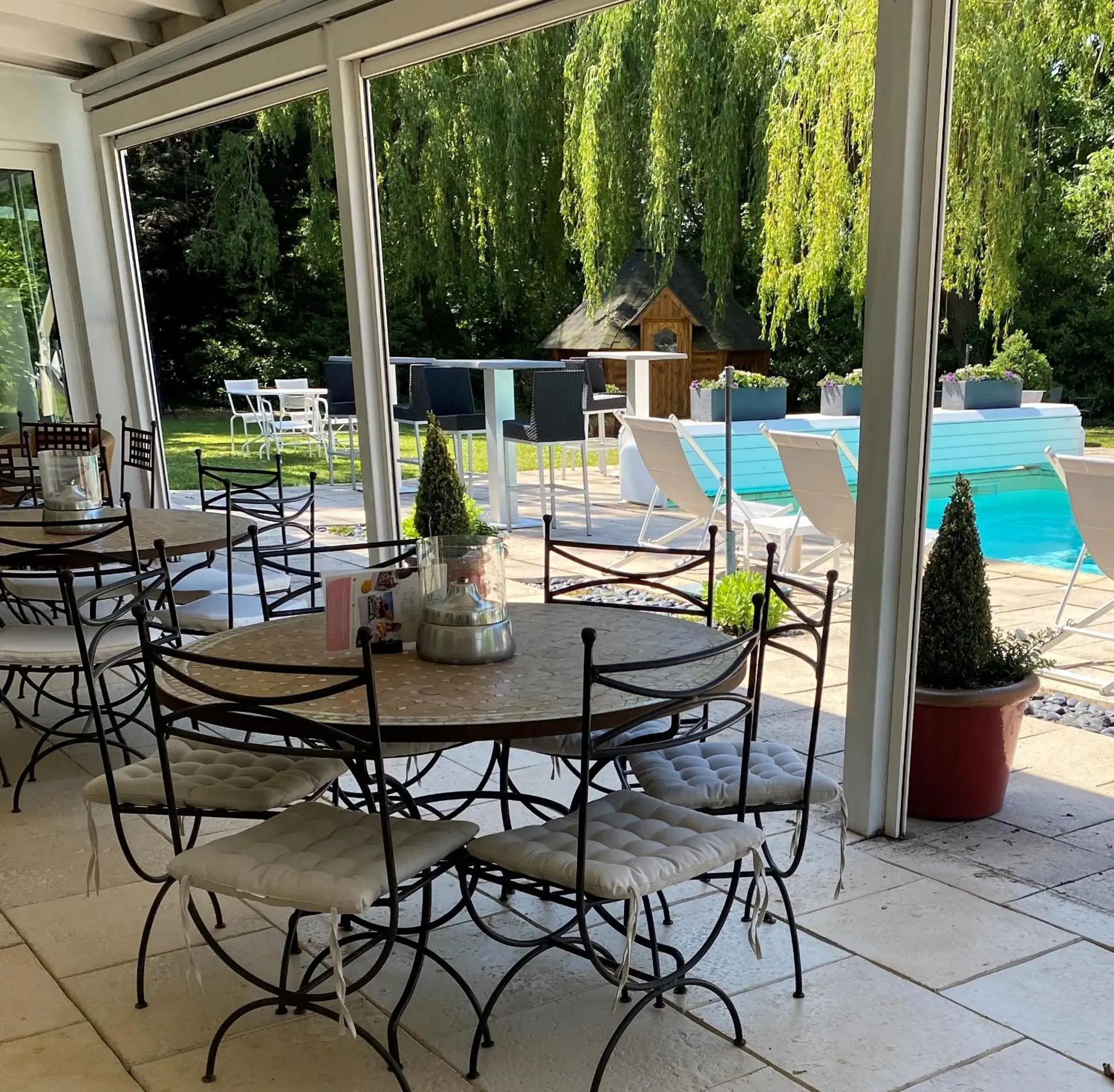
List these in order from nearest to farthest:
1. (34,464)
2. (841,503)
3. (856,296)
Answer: (856,296), (841,503), (34,464)

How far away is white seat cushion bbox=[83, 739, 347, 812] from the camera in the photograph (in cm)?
237

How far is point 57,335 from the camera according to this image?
782 cm

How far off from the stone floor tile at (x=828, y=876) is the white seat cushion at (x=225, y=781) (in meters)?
1.19

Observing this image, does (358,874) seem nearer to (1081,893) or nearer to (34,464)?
(1081,893)

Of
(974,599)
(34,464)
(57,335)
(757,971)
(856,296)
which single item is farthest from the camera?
(57,335)

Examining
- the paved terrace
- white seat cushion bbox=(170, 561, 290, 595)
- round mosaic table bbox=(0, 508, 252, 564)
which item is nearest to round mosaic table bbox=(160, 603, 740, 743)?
the paved terrace

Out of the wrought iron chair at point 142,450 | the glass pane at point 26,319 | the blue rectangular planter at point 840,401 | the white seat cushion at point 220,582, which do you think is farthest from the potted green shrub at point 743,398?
the glass pane at point 26,319

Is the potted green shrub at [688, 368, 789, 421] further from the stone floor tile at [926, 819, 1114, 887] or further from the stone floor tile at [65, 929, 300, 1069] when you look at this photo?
the stone floor tile at [65, 929, 300, 1069]

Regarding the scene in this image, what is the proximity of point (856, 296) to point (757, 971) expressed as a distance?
214cm

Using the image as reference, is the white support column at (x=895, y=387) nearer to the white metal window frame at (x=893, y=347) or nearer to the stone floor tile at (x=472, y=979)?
the white metal window frame at (x=893, y=347)

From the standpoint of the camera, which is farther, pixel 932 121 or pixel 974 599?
pixel 974 599

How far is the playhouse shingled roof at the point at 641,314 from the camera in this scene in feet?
15.4

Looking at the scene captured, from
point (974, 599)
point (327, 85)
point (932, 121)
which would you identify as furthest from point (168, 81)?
point (974, 599)

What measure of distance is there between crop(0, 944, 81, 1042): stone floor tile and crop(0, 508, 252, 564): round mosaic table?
1324mm
